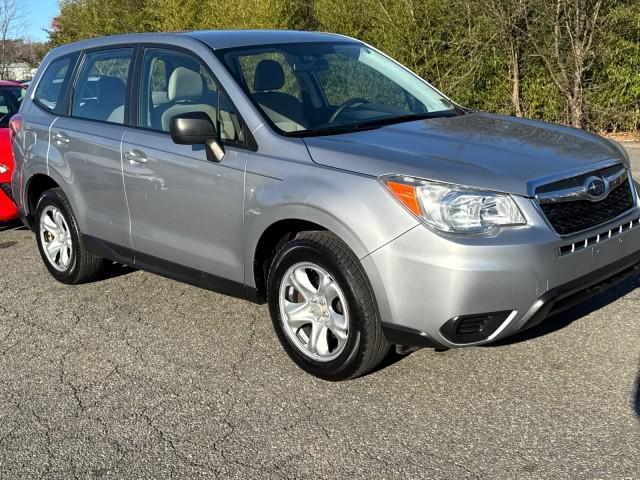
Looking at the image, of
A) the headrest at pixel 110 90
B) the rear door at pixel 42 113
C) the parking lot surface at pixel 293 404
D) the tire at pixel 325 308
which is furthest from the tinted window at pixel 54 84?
the tire at pixel 325 308

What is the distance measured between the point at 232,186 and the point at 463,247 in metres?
1.44

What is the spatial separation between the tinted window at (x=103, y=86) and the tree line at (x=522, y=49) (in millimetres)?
9177

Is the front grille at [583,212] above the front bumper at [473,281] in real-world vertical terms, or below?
above

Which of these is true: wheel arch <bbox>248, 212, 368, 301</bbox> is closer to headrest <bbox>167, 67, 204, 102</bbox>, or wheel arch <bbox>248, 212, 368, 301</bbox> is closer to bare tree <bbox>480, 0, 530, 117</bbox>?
headrest <bbox>167, 67, 204, 102</bbox>

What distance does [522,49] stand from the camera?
545 inches

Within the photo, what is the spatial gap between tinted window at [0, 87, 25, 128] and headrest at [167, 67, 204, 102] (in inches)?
168

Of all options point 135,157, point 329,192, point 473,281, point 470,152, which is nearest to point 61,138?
point 135,157

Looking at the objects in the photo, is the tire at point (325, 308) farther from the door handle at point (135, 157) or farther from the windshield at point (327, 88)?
the door handle at point (135, 157)

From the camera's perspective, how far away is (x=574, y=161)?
3936mm

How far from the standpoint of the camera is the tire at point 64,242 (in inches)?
229

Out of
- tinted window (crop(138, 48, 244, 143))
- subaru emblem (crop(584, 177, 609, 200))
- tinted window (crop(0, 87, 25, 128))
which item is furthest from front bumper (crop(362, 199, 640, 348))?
tinted window (crop(0, 87, 25, 128))

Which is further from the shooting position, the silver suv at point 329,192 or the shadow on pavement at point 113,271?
the shadow on pavement at point 113,271

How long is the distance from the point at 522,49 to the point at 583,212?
10752 mm

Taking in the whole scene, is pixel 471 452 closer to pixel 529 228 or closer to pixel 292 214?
pixel 529 228
